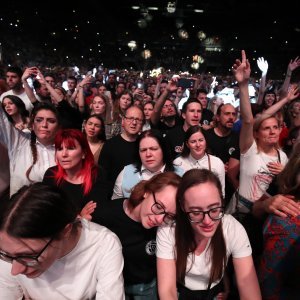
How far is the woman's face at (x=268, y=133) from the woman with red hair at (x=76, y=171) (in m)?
→ 1.56

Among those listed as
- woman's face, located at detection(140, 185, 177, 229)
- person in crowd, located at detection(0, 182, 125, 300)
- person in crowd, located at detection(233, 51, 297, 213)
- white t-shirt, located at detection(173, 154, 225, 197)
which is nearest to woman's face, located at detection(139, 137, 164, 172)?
white t-shirt, located at detection(173, 154, 225, 197)

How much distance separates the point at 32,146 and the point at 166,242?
6.08 feet

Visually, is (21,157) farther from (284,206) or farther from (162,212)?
(284,206)

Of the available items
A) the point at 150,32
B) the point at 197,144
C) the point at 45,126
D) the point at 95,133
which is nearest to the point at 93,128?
the point at 95,133

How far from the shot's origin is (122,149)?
360 cm

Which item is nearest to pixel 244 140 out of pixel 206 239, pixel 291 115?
pixel 206 239

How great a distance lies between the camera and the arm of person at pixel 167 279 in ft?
5.58

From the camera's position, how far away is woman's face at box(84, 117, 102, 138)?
4020 mm

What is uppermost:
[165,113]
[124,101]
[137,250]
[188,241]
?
[124,101]

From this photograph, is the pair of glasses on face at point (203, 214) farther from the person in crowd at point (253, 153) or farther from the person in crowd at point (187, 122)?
the person in crowd at point (187, 122)

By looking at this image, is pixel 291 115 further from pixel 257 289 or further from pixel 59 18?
pixel 59 18

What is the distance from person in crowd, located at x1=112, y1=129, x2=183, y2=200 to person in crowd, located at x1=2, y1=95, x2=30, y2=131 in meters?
1.71

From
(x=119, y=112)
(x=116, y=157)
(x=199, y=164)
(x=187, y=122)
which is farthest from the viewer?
(x=119, y=112)

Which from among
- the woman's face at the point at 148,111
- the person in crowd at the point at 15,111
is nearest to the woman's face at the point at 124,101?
the woman's face at the point at 148,111
